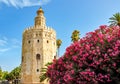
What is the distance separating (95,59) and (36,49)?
3755cm

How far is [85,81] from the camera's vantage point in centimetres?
1382

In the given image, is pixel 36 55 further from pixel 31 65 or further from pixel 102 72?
pixel 102 72

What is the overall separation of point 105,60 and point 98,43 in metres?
1.37

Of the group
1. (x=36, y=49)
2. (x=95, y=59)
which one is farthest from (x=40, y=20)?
(x=95, y=59)

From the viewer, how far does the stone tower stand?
1986 inches

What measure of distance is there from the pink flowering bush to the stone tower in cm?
3408

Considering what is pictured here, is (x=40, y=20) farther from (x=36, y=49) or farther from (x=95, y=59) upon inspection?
(x=95, y=59)

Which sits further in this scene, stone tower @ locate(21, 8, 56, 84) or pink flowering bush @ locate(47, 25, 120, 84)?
stone tower @ locate(21, 8, 56, 84)

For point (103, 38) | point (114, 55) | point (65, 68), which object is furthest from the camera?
point (65, 68)

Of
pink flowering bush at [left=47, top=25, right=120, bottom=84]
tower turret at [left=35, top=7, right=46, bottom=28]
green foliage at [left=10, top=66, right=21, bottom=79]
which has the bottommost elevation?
pink flowering bush at [left=47, top=25, right=120, bottom=84]

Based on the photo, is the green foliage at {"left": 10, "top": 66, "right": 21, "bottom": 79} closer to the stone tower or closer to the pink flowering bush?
the stone tower

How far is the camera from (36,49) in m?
51.0

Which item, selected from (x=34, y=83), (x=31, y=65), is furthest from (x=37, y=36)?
(x=34, y=83)

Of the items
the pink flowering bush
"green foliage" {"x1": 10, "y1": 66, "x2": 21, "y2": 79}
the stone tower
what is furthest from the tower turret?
the pink flowering bush
